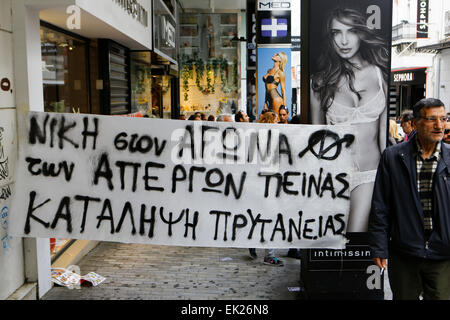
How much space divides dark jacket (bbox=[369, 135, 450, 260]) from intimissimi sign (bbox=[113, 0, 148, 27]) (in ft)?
16.0

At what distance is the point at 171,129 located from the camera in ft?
13.1

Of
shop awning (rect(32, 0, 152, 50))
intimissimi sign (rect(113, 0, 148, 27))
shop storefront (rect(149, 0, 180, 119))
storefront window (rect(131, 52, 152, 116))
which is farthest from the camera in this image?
shop storefront (rect(149, 0, 180, 119))

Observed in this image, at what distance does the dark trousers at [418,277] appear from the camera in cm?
321

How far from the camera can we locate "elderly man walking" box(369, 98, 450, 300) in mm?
3176

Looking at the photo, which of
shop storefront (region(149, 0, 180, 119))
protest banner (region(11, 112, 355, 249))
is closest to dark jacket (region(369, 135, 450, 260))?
protest banner (region(11, 112, 355, 249))

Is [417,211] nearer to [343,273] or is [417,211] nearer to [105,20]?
[343,273]

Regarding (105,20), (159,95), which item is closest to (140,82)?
(159,95)

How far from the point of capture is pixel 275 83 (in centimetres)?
1407

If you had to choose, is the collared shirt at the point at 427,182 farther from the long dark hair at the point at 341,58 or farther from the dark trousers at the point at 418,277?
the long dark hair at the point at 341,58

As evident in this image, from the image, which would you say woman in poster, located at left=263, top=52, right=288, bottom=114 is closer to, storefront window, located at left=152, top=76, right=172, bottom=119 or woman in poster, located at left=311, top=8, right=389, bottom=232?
storefront window, located at left=152, top=76, right=172, bottom=119

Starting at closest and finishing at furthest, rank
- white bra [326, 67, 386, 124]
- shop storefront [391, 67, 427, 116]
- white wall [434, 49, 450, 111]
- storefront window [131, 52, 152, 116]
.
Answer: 1. white bra [326, 67, 386, 124]
2. storefront window [131, 52, 152, 116]
3. white wall [434, 49, 450, 111]
4. shop storefront [391, 67, 427, 116]

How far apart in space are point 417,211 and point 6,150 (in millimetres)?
3621

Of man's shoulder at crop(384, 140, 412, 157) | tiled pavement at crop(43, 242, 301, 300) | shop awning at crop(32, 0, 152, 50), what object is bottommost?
tiled pavement at crop(43, 242, 301, 300)
